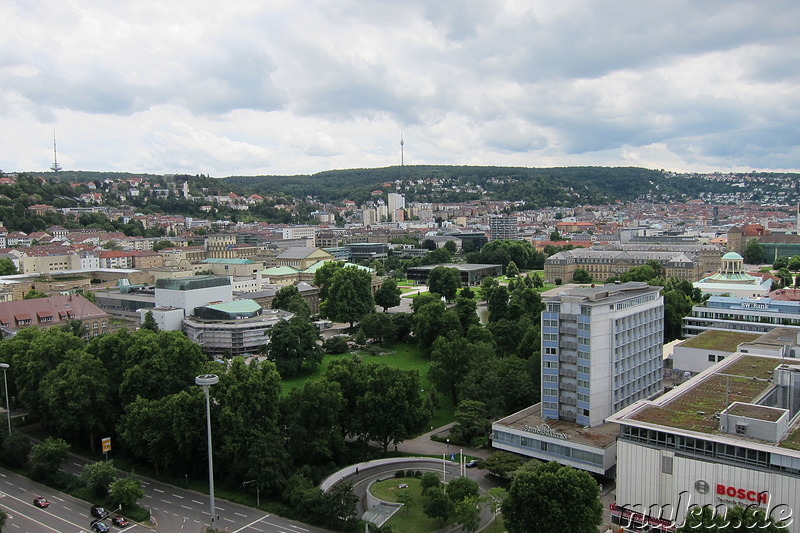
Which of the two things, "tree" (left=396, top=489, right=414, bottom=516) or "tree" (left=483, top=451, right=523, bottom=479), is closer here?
"tree" (left=396, top=489, right=414, bottom=516)

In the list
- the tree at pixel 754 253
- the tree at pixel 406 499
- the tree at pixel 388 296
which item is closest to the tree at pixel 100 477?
the tree at pixel 406 499

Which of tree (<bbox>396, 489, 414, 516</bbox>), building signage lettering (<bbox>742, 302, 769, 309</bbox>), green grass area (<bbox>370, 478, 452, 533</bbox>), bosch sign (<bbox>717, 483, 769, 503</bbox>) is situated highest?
building signage lettering (<bbox>742, 302, 769, 309</bbox>)

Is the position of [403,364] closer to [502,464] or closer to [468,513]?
[502,464]

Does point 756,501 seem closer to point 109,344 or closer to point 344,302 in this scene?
point 109,344

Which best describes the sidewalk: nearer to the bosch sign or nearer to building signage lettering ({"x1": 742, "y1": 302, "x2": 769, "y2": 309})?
the bosch sign

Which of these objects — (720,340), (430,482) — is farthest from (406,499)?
(720,340)

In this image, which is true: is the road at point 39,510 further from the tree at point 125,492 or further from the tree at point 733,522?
the tree at point 733,522

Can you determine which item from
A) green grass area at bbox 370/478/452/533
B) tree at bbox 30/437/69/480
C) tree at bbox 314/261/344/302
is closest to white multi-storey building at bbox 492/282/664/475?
green grass area at bbox 370/478/452/533

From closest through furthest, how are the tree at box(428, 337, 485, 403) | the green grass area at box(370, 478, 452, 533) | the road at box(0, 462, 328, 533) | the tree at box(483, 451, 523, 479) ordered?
the green grass area at box(370, 478, 452, 533), the road at box(0, 462, 328, 533), the tree at box(483, 451, 523, 479), the tree at box(428, 337, 485, 403)
